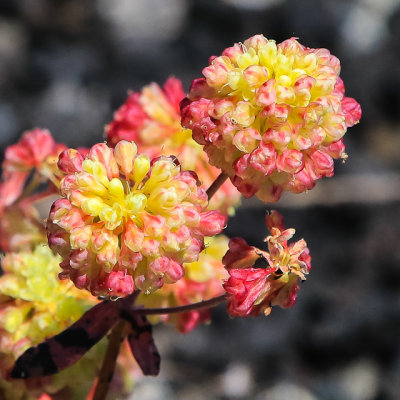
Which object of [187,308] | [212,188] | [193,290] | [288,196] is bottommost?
[288,196]

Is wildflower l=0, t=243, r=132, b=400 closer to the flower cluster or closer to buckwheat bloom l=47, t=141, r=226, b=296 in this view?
the flower cluster

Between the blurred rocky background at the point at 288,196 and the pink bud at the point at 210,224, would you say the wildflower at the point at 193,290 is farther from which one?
the blurred rocky background at the point at 288,196

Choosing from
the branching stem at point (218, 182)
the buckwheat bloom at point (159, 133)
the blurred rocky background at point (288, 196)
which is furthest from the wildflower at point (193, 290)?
the blurred rocky background at point (288, 196)

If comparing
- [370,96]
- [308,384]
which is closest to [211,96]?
[308,384]

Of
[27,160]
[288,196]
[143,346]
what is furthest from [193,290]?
[288,196]

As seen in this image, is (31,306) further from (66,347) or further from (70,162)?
(70,162)

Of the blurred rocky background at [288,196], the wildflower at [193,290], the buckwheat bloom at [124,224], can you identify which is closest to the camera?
the buckwheat bloom at [124,224]
